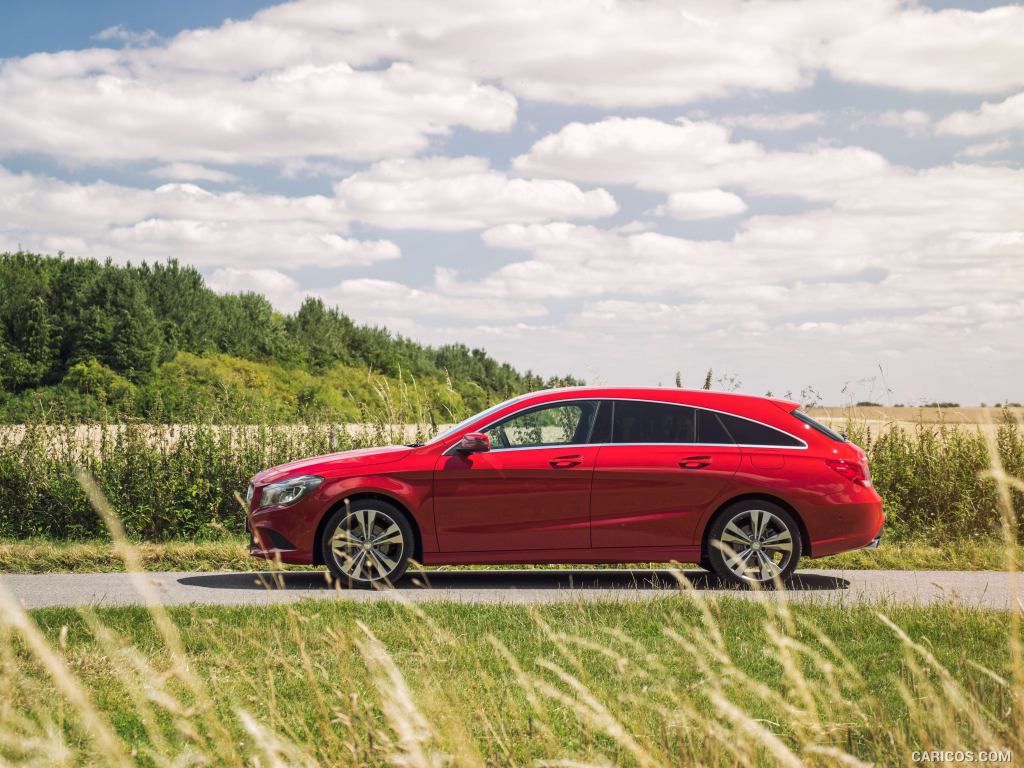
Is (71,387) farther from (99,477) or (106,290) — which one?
(99,477)

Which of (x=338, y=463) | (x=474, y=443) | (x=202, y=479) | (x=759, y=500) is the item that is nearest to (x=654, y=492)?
(x=759, y=500)

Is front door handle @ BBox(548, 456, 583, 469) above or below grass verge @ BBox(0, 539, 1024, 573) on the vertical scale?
above

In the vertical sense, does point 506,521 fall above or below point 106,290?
below

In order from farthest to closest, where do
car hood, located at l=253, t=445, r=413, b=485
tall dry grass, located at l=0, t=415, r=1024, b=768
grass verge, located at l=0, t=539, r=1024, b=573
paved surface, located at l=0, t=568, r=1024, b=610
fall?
1. grass verge, located at l=0, t=539, r=1024, b=573
2. car hood, located at l=253, t=445, r=413, b=485
3. paved surface, located at l=0, t=568, r=1024, b=610
4. tall dry grass, located at l=0, t=415, r=1024, b=768

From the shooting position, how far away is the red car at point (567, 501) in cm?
982

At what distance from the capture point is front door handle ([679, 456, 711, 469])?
9875 mm

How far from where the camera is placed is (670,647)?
22.4ft

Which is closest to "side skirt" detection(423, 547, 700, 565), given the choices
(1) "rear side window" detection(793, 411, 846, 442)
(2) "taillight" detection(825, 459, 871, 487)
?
(2) "taillight" detection(825, 459, 871, 487)

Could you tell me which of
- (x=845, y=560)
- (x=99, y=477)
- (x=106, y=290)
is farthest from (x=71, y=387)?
(x=845, y=560)

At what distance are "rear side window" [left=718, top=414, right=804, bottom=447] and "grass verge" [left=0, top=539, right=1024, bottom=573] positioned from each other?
2543mm

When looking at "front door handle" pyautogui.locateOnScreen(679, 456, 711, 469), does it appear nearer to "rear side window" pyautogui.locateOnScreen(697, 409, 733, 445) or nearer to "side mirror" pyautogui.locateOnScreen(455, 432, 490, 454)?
"rear side window" pyautogui.locateOnScreen(697, 409, 733, 445)

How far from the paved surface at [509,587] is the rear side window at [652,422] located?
1.27 m

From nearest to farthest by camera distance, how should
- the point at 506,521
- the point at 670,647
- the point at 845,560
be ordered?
1. the point at 670,647
2. the point at 506,521
3. the point at 845,560

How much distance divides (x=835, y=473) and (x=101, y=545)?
855 cm
